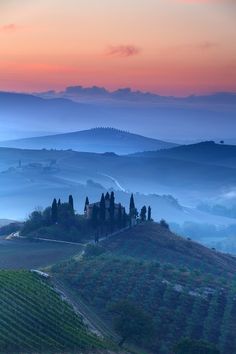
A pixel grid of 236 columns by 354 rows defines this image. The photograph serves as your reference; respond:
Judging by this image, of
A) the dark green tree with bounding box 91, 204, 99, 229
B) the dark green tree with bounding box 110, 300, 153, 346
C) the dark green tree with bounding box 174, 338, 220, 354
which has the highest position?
the dark green tree with bounding box 91, 204, 99, 229

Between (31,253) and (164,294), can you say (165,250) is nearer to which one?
(31,253)

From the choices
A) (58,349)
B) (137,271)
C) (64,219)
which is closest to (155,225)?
(64,219)

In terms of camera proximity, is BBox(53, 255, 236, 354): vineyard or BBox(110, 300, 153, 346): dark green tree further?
BBox(53, 255, 236, 354): vineyard

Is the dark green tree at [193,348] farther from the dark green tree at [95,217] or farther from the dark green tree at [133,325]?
the dark green tree at [95,217]

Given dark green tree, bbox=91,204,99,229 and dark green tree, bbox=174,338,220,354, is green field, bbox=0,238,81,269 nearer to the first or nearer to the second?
dark green tree, bbox=91,204,99,229

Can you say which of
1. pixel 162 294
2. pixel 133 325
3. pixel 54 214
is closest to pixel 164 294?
pixel 162 294

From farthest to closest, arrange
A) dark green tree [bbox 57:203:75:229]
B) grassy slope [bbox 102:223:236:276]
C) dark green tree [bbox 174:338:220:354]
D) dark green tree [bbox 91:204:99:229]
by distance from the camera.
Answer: dark green tree [bbox 91:204:99:229] < dark green tree [bbox 57:203:75:229] < grassy slope [bbox 102:223:236:276] < dark green tree [bbox 174:338:220:354]

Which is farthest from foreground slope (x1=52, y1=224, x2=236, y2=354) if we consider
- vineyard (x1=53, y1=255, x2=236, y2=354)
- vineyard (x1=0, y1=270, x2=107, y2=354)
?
vineyard (x1=0, y1=270, x2=107, y2=354)
